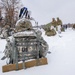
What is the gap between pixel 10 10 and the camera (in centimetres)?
2370

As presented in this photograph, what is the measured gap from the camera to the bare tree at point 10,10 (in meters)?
23.4

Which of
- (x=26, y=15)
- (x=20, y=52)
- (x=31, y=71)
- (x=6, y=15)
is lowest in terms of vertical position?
(x=31, y=71)

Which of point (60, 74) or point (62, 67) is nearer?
point (60, 74)

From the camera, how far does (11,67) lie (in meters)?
3.52

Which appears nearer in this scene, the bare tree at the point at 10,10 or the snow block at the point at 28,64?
the snow block at the point at 28,64

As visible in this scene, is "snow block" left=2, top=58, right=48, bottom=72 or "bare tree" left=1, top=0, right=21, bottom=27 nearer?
"snow block" left=2, top=58, right=48, bottom=72

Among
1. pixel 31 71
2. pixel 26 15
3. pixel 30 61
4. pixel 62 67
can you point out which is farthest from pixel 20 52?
pixel 26 15

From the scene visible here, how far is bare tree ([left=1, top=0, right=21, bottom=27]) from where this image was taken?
23.4 metres

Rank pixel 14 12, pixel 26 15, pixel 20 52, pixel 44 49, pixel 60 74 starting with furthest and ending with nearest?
pixel 14 12, pixel 26 15, pixel 44 49, pixel 20 52, pixel 60 74

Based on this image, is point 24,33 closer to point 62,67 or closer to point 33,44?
point 33,44

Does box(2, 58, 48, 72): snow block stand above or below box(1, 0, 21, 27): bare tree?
below

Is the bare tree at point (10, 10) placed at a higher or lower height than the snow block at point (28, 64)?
higher

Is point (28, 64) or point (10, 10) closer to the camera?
point (28, 64)

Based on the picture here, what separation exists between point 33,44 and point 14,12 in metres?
20.9
